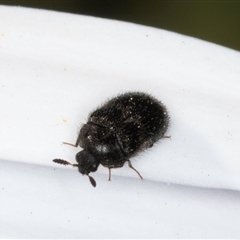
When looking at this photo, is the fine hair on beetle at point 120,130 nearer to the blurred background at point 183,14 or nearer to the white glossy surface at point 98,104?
the white glossy surface at point 98,104

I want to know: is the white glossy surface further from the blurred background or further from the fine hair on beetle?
the blurred background

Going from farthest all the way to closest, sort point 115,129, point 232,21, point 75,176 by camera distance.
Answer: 1. point 232,21
2. point 75,176
3. point 115,129

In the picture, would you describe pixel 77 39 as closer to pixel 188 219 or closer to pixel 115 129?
pixel 115 129

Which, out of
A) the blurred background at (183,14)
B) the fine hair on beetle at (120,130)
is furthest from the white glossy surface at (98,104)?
the blurred background at (183,14)

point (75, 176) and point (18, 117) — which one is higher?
point (18, 117)

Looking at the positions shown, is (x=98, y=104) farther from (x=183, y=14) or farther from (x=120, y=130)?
(x=183, y=14)

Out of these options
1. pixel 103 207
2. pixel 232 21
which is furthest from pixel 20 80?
pixel 232 21

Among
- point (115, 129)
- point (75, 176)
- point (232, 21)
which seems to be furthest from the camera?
point (232, 21)
